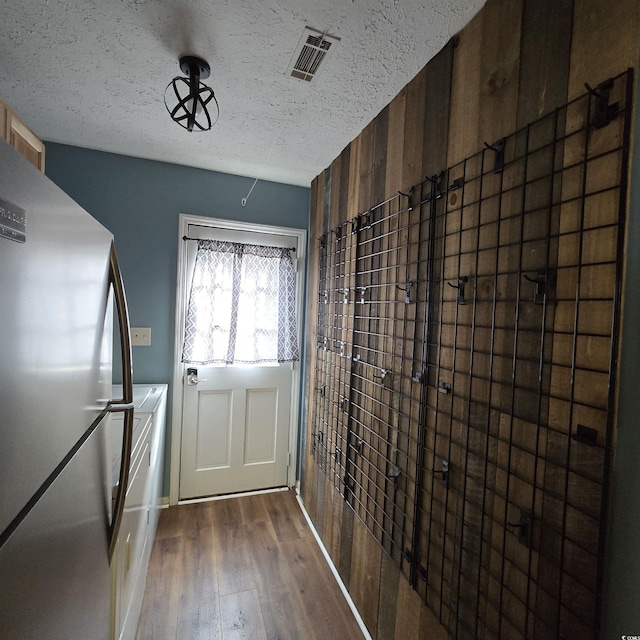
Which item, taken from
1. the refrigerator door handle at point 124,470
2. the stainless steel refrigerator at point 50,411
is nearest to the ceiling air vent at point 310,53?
the stainless steel refrigerator at point 50,411

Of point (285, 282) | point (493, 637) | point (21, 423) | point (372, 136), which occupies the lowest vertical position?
point (493, 637)

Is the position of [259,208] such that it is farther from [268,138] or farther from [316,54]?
[316,54]

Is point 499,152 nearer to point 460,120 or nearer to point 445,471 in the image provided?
point 460,120

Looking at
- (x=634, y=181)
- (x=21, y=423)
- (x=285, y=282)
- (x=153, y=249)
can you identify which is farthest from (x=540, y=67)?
(x=153, y=249)

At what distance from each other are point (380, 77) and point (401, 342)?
1089mm

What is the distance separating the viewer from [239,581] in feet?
5.78

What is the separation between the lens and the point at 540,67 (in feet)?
2.75

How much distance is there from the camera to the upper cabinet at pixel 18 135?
3.95 feet

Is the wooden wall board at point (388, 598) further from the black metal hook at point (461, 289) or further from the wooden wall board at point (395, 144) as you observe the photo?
the wooden wall board at point (395, 144)

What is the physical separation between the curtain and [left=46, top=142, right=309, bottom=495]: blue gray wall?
0.19 m

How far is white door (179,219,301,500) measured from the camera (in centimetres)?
244

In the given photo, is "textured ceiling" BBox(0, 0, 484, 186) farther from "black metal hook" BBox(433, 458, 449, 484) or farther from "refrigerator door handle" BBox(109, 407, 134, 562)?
"black metal hook" BBox(433, 458, 449, 484)

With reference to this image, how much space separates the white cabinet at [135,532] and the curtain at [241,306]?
599mm

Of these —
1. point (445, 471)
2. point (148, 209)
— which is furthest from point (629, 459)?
point (148, 209)
